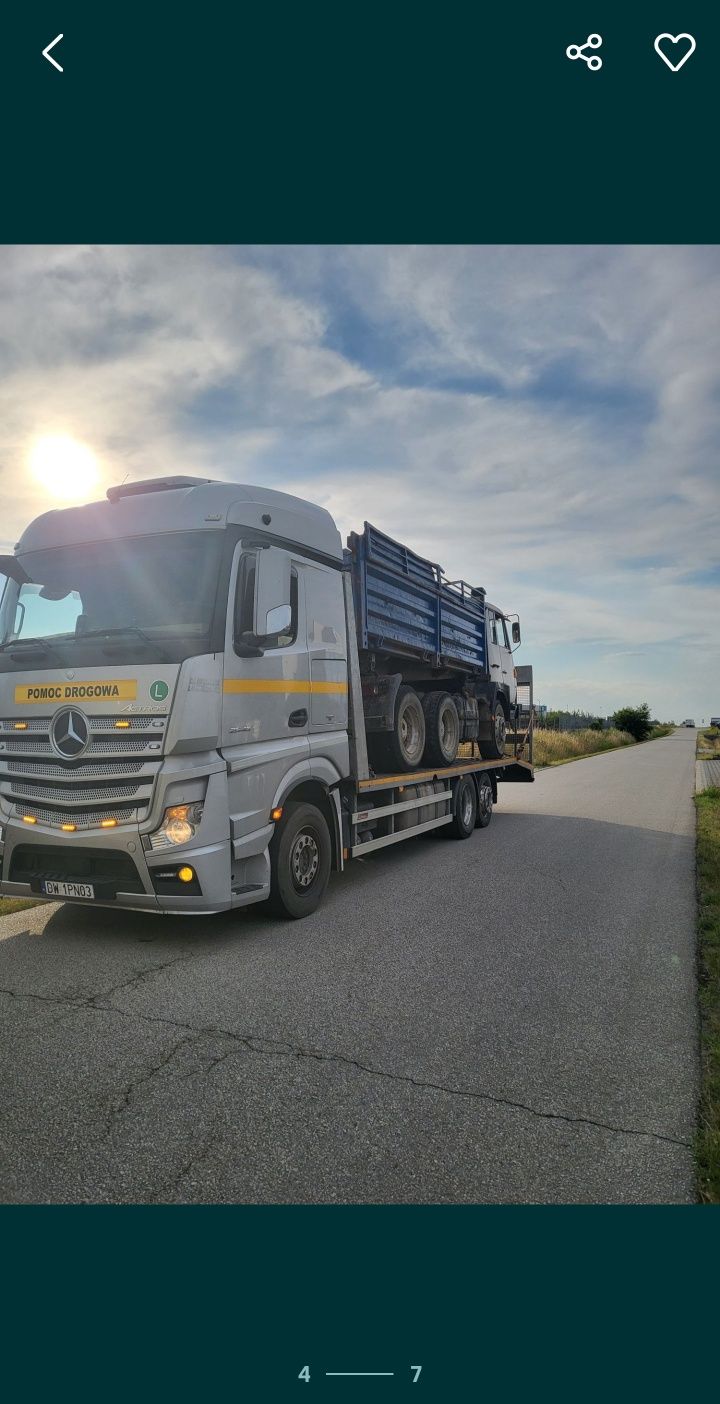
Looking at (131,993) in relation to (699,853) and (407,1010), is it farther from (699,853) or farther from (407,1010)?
(699,853)

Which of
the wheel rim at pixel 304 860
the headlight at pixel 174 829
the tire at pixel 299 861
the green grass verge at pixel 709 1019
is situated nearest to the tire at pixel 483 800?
the green grass verge at pixel 709 1019

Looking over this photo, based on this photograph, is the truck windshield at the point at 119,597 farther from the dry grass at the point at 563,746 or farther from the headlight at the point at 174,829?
the dry grass at the point at 563,746

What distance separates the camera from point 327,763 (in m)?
6.18

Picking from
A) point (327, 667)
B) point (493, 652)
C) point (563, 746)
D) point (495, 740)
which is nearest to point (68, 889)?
point (327, 667)

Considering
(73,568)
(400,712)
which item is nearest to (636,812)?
(400,712)

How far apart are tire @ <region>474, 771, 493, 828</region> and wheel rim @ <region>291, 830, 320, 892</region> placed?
5128 millimetres

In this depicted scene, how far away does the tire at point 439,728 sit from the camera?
8867 mm

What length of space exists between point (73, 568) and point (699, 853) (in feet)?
24.6

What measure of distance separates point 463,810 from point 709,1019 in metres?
5.94

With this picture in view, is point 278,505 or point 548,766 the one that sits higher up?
point 278,505

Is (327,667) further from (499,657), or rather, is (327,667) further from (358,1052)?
(499,657)

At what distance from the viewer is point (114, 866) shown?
16.2 ft

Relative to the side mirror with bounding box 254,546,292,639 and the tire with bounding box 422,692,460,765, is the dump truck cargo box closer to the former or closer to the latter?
the tire with bounding box 422,692,460,765

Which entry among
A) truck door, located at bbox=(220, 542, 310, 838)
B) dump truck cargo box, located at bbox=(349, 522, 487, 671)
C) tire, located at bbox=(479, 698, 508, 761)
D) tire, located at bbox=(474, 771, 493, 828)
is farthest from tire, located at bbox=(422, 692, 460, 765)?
truck door, located at bbox=(220, 542, 310, 838)
